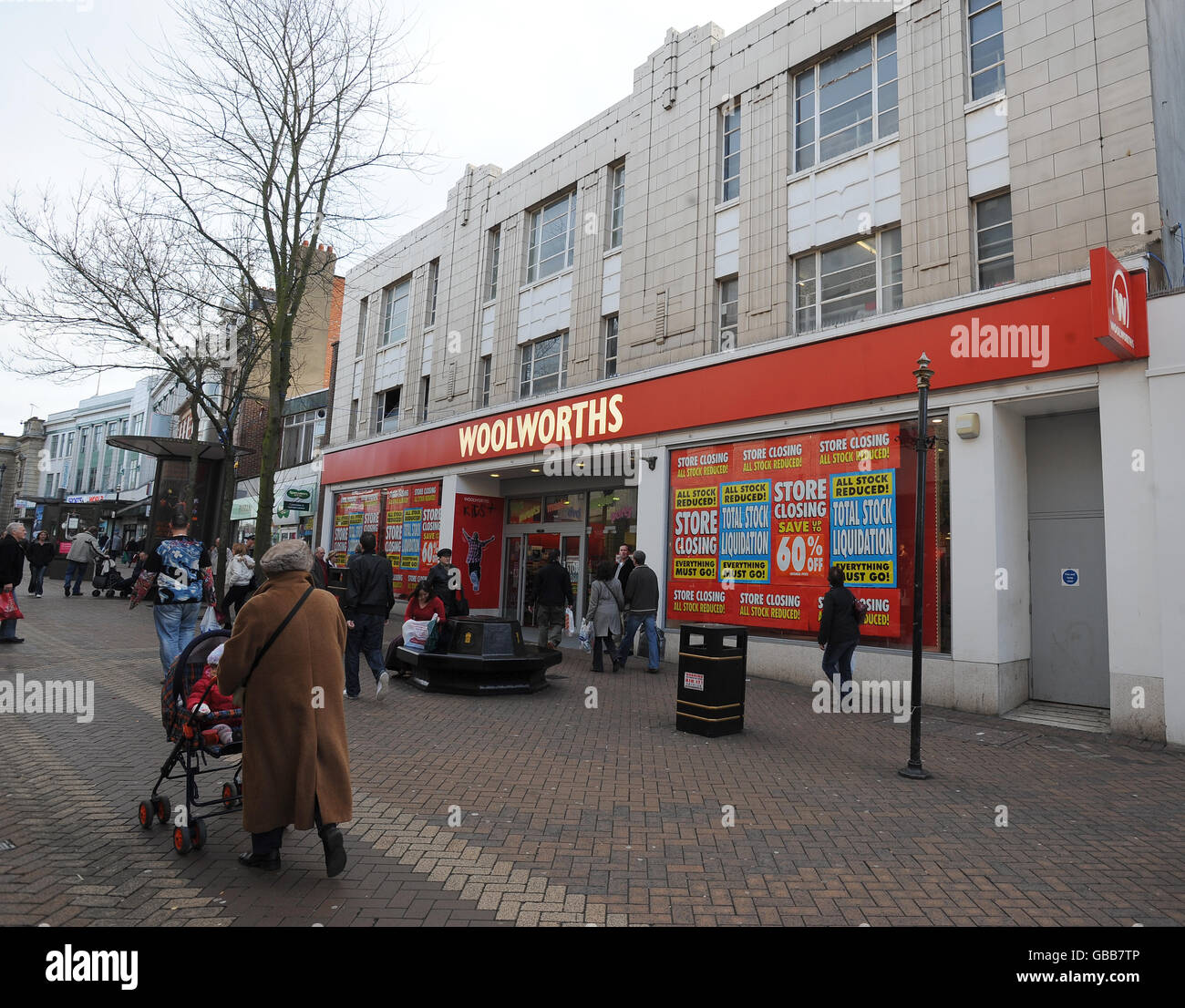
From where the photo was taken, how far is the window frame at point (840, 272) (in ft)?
35.6

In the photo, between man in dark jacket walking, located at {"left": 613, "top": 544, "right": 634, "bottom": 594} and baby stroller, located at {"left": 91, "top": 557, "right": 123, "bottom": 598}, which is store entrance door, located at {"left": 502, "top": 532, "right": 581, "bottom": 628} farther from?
baby stroller, located at {"left": 91, "top": 557, "right": 123, "bottom": 598}

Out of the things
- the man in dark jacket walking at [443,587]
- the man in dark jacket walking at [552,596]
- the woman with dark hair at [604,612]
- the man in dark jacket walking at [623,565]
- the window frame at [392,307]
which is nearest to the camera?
the man in dark jacket walking at [443,587]

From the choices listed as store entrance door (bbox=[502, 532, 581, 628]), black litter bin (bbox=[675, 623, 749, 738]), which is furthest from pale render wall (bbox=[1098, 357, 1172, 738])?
store entrance door (bbox=[502, 532, 581, 628])

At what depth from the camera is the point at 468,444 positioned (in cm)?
1786

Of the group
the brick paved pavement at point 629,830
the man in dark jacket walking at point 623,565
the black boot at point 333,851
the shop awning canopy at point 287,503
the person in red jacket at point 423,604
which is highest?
the shop awning canopy at point 287,503

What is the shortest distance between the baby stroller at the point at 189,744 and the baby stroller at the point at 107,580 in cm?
2117

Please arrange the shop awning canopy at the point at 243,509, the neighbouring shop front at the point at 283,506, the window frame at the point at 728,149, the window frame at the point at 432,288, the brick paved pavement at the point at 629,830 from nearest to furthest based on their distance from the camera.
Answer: the brick paved pavement at the point at 629,830 → the window frame at the point at 728,149 → the neighbouring shop front at the point at 283,506 → the window frame at the point at 432,288 → the shop awning canopy at the point at 243,509

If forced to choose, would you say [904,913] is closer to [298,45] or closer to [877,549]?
[877,549]

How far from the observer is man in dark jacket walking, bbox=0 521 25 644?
10836 mm

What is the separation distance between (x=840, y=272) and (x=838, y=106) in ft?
9.33

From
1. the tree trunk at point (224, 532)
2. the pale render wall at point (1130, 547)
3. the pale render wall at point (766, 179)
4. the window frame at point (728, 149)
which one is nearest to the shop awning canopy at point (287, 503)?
the tree trunk at point (224, 532)

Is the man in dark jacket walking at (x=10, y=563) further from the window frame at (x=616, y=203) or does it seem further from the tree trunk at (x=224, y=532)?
the window frame at (x=616, y=203)

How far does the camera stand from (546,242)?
57.5 ft
